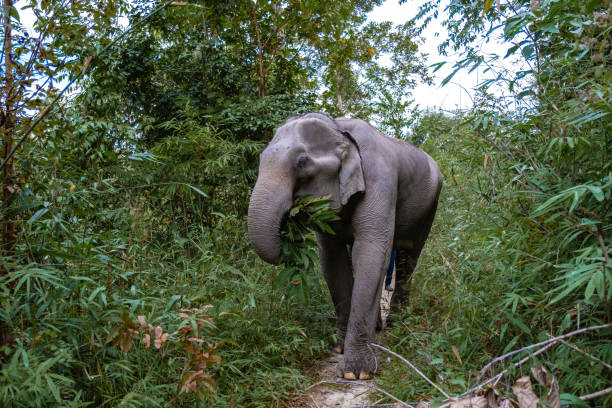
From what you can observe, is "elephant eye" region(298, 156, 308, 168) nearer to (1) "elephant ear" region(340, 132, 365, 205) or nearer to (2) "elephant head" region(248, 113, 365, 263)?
(2) "elephant head" region(248, 113, 365, 263)

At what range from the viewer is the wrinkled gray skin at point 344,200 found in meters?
3.12

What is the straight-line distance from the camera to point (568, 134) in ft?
7.66

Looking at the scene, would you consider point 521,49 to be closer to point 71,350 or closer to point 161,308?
point 161,308

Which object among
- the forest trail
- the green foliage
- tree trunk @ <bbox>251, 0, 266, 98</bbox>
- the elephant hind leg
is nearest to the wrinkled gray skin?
the forest trail

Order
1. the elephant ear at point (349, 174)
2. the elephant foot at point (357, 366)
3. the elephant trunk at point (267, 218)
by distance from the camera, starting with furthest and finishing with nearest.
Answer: the elephant ear at point (349, 174) < the elephant foot at point (357, 366) < the elephant trunk at point (267, 218)

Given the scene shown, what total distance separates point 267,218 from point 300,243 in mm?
326

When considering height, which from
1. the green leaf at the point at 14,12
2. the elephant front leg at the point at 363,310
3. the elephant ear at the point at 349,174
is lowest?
the elephant front leg at the point at 363,310

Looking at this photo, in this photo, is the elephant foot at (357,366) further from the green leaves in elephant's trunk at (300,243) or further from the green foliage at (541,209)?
the green leaves in elephant's trunk at (300,243)

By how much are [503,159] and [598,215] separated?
807 mm

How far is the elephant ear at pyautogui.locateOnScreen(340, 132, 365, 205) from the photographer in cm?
343

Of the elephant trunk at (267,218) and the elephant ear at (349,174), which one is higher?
the elephant ear at (349,174)

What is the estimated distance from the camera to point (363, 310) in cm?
332

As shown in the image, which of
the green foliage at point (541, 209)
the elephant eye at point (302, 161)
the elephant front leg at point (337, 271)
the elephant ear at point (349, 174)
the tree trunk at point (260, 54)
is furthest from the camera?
the tree trunk at point (260, 54)

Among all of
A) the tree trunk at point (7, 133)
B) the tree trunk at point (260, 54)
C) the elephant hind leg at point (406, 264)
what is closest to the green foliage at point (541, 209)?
the elephant hind leg at point (406, 264)
